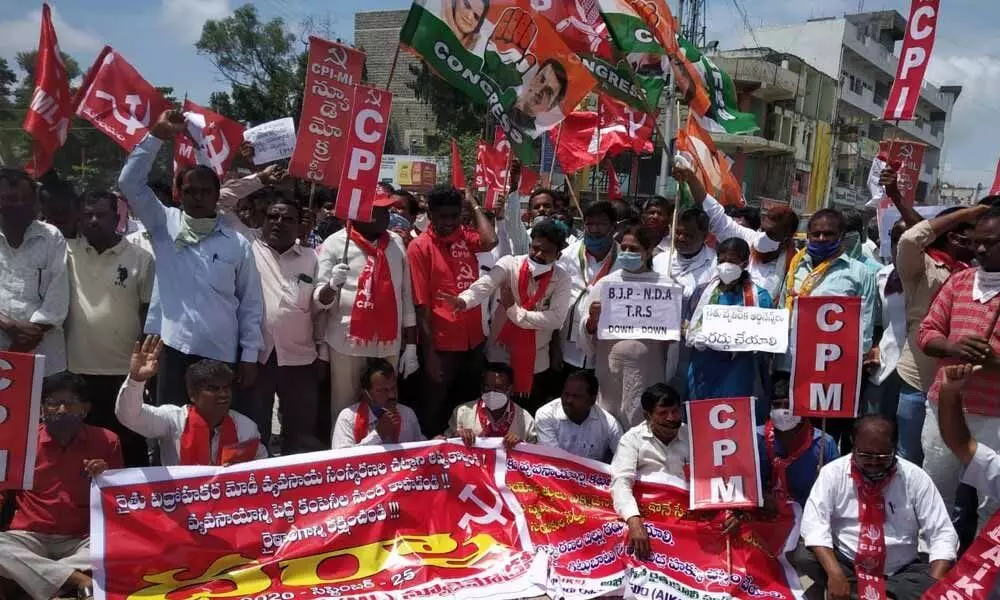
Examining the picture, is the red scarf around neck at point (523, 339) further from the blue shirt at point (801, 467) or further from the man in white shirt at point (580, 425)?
the blue shirt at point (801, 467)

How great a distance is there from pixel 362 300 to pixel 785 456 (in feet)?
9.40

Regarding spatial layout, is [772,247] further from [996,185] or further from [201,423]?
[201,423]

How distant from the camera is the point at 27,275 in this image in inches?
181

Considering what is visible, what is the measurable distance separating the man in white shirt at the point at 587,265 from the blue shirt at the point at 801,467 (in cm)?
143

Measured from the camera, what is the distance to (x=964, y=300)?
3910 millimetres

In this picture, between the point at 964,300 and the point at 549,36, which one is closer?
the point at 964,300

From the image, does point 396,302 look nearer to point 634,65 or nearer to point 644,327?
point 644,327

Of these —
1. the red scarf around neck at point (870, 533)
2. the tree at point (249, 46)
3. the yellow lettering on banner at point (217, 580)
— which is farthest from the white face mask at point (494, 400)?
the tree at point (249, 46)

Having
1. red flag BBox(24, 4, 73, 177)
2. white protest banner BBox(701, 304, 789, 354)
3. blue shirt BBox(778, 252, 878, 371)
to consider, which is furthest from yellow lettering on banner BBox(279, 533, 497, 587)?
red flag BBox(24, 4, 73, 177)

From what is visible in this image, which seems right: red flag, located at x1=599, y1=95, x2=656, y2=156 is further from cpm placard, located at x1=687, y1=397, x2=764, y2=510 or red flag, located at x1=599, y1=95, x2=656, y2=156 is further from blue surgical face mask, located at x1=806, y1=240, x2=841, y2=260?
cpm placard, located at x1=687, y1=397, x2=764, y2=510

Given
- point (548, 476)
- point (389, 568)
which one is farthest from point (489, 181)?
point (389, 568)

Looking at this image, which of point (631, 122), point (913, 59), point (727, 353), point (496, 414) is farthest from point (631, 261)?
point (631, 122)

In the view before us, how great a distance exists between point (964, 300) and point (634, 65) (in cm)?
386

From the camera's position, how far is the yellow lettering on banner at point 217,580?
150 inches
